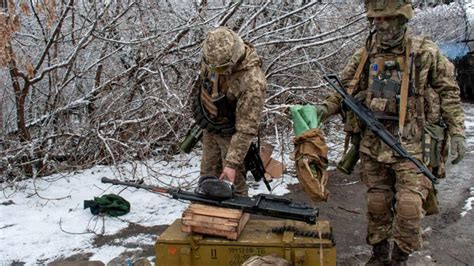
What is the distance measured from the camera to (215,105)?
3.92 meters

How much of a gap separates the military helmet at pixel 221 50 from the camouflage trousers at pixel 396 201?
3.97 feet

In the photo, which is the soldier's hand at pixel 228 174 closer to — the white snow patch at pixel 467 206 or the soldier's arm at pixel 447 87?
the soldier's arm at pixel 447 87

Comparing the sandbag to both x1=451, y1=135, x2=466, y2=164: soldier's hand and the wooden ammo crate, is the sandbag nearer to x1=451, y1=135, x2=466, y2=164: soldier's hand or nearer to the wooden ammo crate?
the wooden ammo crate

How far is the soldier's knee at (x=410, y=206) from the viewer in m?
3.39

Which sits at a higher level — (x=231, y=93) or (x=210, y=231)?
(x=231, y=93)

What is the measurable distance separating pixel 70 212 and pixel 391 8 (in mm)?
3606

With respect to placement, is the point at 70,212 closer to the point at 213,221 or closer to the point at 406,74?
the point at 213,221

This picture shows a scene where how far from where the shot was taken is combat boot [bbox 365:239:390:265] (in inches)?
149

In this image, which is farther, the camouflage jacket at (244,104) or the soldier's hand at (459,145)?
the camouflage jacket at (244,104)

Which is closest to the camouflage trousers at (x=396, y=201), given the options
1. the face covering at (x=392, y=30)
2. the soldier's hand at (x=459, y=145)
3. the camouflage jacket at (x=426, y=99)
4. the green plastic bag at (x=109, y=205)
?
the camouflage jacket at (x=426, y=99)

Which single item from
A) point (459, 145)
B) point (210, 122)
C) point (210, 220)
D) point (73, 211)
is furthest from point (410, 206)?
point (73, 211)

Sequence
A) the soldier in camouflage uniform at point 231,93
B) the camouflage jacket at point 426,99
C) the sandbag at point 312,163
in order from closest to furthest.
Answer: the sandbag at point 312,163
the camouflage jacket at point 426,99
the soldier in camouflage uniform at point 231,93

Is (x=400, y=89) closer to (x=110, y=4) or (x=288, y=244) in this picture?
(x=288, y=244)

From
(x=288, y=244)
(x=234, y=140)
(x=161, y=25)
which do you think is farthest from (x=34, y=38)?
(x=288, y=244)
